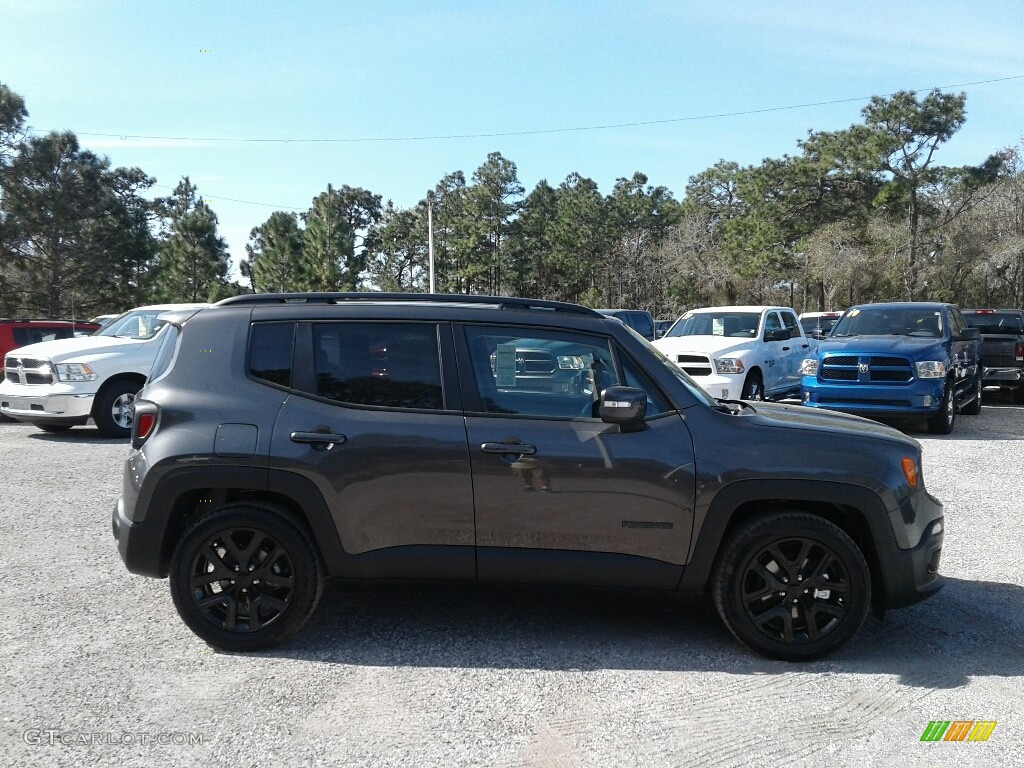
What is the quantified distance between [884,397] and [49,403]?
37.4 ft

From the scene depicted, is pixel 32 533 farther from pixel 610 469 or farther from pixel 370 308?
pixel 610 469

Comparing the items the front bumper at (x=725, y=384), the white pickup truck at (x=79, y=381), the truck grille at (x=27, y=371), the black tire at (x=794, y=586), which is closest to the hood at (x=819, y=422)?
the black tire at (x=794, y=586)

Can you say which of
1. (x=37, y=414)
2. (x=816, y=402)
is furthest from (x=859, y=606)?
(x=37, y=414)

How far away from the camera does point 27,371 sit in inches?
473

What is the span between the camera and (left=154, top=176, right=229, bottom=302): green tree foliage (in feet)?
180

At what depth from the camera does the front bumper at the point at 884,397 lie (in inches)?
482

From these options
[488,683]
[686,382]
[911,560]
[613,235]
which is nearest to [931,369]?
[911,560]

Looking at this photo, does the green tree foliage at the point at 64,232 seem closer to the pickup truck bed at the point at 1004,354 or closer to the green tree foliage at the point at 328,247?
the green tree foliage at the point at 328,247

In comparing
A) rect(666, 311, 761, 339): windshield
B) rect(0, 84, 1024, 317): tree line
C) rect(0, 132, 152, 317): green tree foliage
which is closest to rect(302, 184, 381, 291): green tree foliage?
rect(0, 84, 1024, 317): tree line

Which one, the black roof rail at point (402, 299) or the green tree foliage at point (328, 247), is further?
the green tree foliage at point (328, 247)

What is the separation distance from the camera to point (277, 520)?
438 centimetres

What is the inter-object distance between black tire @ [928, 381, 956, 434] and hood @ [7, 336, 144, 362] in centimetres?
1122

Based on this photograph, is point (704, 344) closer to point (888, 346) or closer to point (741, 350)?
point (741, 350)

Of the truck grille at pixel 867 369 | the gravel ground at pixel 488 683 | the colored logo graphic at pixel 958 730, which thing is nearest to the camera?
the gravel ground at pixel 488 683
